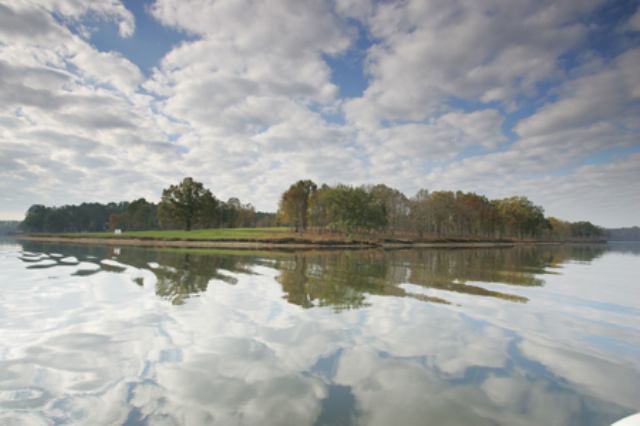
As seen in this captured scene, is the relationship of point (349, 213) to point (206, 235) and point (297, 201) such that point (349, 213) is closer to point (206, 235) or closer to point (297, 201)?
point (297, 201)

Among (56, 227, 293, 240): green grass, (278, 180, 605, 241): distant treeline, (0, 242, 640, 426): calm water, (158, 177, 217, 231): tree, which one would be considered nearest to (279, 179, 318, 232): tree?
(278, 180, 605, 241): distant treeline

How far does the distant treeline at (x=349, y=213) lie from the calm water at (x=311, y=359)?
68.7m

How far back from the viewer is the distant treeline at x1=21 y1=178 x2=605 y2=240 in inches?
3354

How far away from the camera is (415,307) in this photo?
41.0 feet

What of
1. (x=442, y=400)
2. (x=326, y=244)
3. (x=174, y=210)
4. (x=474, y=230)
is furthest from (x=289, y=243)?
(x=474, y=230)

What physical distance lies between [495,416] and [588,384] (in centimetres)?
273

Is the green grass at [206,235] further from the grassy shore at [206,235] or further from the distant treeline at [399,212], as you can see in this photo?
the distant treeline at [399,212]

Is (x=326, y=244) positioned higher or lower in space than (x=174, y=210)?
lower

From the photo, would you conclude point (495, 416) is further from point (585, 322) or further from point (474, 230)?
point (474, 230)

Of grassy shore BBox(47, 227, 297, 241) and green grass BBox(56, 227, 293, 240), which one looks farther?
green grass BBox(56, 227, 293, 240)

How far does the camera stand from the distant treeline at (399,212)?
273 ft

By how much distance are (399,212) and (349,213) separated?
36622 millimetres

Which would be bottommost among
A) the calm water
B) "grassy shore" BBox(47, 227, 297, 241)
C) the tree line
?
the calm water

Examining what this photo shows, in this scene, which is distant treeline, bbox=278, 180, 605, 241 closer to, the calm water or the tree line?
the tree line
